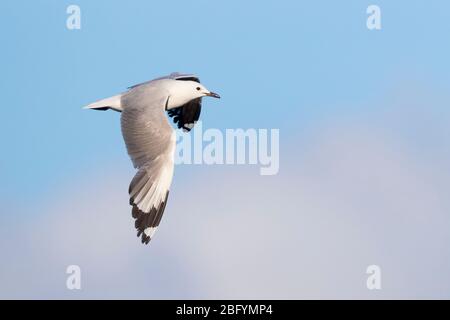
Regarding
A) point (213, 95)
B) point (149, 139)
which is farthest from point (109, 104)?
point (213, 95)

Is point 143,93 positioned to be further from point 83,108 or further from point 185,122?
point 185,122

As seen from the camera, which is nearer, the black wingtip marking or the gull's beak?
the black wingtip marking

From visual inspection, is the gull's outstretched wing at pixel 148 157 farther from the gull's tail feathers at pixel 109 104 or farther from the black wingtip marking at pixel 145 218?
the gull's tail feathers at pixel 109 104

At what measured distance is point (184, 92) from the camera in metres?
10.5

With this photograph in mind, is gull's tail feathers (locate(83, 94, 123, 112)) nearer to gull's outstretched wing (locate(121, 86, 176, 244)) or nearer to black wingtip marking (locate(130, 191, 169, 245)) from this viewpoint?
gull's outstretched wing (locate(121, 86, 176, 244))

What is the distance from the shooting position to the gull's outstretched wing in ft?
30.2

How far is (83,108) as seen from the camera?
34.0ft

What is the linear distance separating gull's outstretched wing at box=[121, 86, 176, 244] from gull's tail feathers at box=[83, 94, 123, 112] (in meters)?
0.21

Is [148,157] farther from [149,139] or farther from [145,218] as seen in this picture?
[145,218]

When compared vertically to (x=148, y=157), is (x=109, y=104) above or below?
above

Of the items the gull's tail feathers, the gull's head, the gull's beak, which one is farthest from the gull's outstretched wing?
the gull's beak

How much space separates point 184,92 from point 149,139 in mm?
1126

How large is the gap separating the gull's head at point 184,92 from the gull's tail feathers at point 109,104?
444 mm
